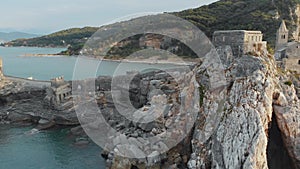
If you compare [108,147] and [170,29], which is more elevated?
[170,29]

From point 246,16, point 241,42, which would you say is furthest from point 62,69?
point 241,42

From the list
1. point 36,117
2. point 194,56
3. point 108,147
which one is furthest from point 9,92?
point 194,56

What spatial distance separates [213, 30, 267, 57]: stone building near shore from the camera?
20500 millimetres

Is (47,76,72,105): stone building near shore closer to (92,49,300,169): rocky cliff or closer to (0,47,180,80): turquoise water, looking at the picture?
(92,49,300,169): rocky cliff

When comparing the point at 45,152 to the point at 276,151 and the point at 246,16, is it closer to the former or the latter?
the point at 276,151

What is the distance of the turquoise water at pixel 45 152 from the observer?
83.4ft

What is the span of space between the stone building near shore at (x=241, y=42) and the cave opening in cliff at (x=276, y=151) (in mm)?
5186

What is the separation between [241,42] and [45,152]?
19.8m

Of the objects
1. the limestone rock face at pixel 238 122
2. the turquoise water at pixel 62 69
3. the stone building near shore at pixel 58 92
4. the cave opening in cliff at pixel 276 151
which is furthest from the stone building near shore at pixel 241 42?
the turquoise water at pixel 62 69

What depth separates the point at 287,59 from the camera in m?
28.5

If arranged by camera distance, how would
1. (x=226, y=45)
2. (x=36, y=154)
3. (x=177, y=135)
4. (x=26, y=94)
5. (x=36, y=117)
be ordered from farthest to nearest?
Answer: (x=26, y=94)
(x=36, y=117)
(x=36, y=154)
(x=177, y=135)
(x=226, y=45)

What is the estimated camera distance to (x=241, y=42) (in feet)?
67.5

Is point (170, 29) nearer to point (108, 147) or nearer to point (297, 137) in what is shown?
point (108, 147)

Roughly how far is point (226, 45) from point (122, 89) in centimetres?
2039
